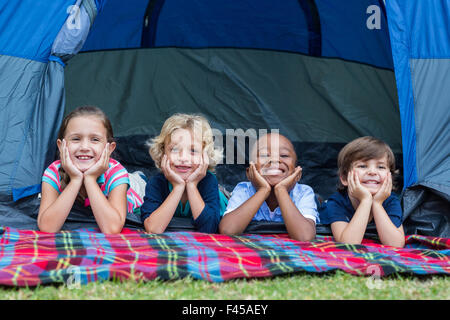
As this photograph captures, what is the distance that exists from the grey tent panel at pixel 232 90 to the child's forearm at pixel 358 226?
180cm

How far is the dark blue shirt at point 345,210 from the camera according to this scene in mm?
2676

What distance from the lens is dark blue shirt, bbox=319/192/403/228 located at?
2676 mm

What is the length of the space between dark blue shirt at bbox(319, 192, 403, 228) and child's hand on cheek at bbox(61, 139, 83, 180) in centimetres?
114

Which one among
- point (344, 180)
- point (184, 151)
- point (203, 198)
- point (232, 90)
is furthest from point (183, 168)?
A: point (232, 90)

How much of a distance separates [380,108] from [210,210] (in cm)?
209

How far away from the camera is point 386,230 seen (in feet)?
8.46

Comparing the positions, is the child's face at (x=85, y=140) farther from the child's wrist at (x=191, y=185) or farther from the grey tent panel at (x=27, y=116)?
the child's wrist at (x=191, y=185)

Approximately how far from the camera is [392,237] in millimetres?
2574

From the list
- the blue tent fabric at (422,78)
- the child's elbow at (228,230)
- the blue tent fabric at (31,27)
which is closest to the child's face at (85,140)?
the blue tent fabric at (31,27)

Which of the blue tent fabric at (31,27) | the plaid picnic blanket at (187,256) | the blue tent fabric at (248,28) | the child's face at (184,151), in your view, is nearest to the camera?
the plaid picnic blanket at (187,256)

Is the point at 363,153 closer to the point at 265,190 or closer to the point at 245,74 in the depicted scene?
the point at 265,190

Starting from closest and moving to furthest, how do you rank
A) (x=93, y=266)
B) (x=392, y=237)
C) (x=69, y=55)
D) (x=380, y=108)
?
(x=93, y=266), (x=392, y=237), (x=69, y=55), (x=380, y=108)
